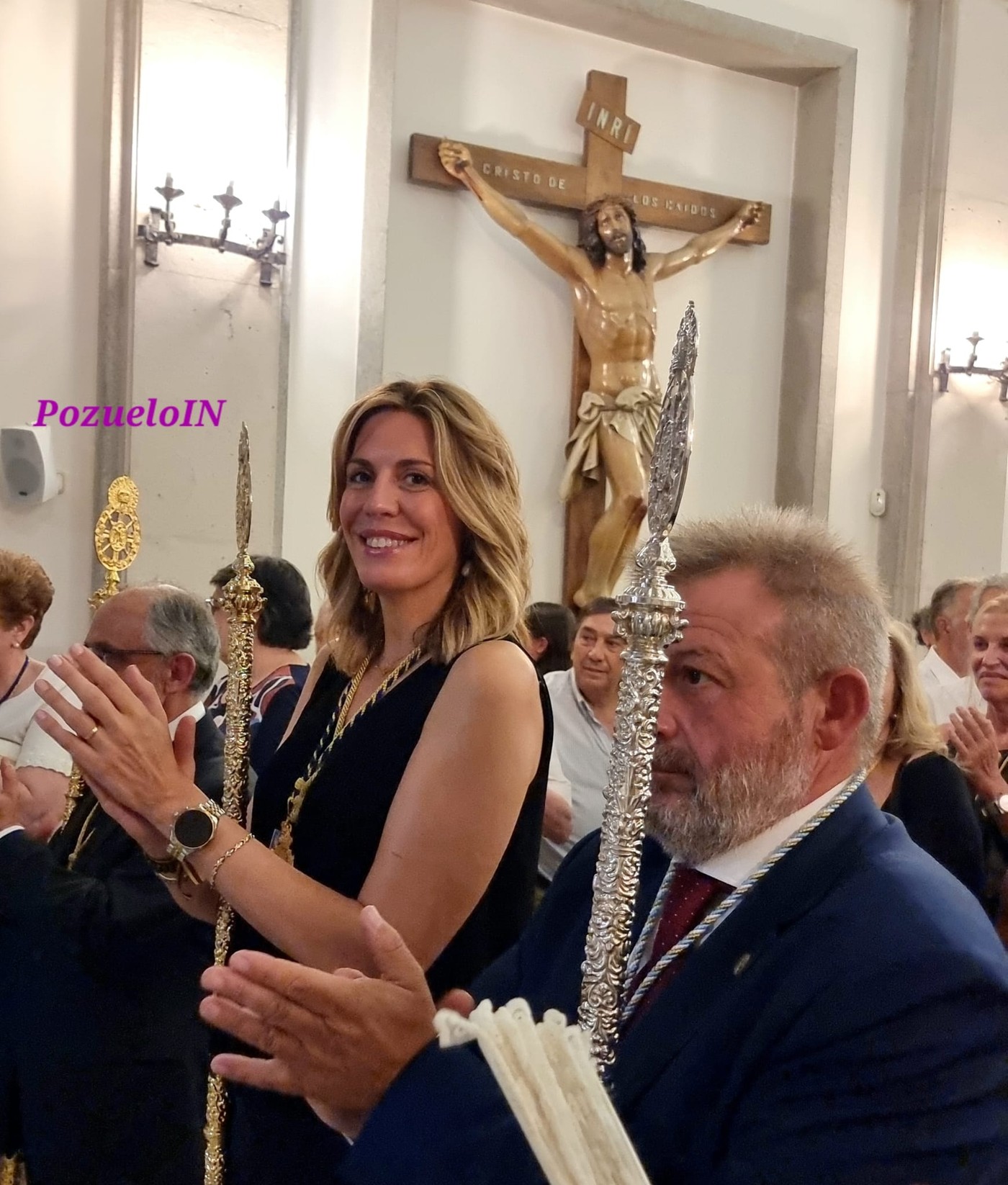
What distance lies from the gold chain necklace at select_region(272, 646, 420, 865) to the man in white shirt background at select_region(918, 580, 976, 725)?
364cm

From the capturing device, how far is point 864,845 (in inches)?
57.2

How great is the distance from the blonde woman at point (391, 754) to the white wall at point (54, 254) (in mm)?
3870

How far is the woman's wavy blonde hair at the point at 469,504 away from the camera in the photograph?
200 cm

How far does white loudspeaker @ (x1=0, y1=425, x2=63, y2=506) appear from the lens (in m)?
5.51

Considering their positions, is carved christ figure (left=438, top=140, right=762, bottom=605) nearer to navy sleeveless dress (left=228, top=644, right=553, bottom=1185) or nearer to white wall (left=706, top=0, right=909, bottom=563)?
white wall (left=706, top=0, right=909, bottom=563)

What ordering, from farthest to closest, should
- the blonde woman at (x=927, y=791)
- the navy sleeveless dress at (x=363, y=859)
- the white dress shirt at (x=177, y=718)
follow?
the blonde woman at (x=927, y=791) → the white dress shirt at (x=177, y=718) → the navy sleeveless dress at (x=363, y=859)

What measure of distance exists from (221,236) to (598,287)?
7.06 feet

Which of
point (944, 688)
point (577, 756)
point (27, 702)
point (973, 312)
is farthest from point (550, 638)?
point (973, 312)

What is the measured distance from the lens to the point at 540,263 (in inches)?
288

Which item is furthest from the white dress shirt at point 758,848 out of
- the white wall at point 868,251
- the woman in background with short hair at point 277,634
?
the white wall at point 868,251

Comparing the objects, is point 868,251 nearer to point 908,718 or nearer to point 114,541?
point 908,718

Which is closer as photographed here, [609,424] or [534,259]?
[609,424]

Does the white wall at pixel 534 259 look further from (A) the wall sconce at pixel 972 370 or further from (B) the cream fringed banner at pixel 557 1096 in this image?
(B) the cream fringed banner at pixel 557 1096

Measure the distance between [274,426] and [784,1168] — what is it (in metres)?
5.11
